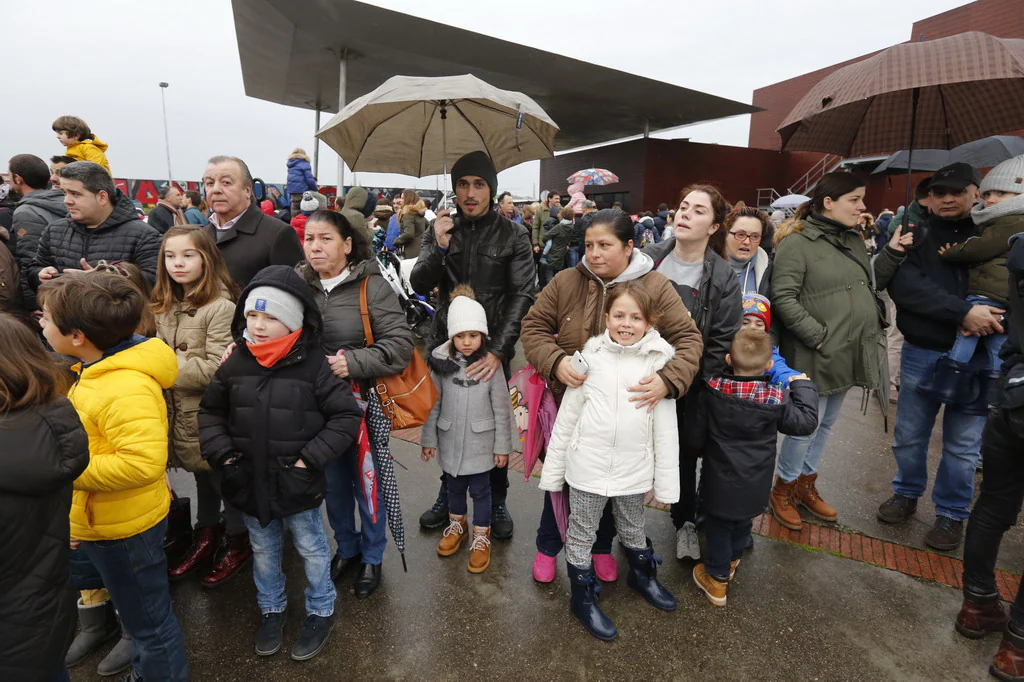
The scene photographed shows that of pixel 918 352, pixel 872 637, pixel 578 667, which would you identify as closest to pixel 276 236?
pixel 578 667

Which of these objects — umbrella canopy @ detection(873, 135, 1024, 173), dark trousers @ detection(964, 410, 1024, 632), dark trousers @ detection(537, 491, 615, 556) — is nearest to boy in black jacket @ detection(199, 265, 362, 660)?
dark trousers @ detection(537, 491, 615, 556)

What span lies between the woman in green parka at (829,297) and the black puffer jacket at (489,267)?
1.51 metres

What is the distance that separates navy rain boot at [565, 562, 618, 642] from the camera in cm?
244

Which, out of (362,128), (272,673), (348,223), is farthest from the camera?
(362,128)

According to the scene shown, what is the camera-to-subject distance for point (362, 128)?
324cm

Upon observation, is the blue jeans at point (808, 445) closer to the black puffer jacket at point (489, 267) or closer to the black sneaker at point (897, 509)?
the black sneaker at point (897, 509)

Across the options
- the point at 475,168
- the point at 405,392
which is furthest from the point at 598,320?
the point at 475,168

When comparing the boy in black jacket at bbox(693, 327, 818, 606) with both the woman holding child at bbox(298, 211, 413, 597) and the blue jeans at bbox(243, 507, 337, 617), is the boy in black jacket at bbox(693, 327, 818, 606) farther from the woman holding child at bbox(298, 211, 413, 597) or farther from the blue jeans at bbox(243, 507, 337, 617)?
the blue jeans at bbox(243, 507, 337, 617)

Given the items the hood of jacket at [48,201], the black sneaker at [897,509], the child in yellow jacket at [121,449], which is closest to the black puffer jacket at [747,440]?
the black sneaker at [897,509]

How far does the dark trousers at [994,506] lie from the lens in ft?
7.50

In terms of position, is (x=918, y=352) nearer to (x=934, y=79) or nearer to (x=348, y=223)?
(x=934, y=79)

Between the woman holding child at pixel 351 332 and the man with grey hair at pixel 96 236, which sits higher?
the man with grey hair at pixel 96 236

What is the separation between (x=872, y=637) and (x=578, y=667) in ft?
4.59

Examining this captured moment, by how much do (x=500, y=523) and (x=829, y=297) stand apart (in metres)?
2.37
